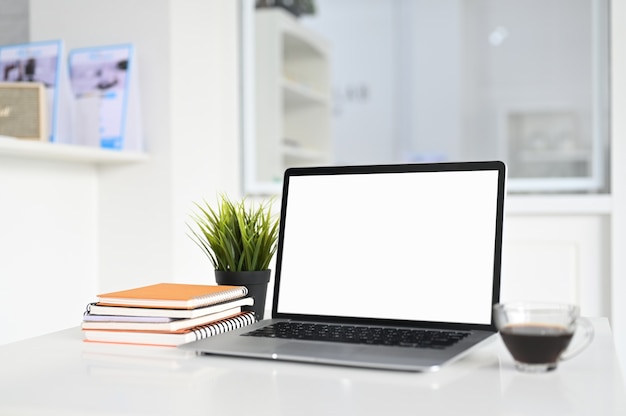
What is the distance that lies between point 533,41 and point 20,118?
14.2ft

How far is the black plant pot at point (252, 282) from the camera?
120 cm

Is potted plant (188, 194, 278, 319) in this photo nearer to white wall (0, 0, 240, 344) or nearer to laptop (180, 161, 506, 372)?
laptop (180, 161, 506, 372)

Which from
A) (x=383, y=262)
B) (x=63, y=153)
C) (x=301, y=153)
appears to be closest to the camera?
(x=383, y=262)

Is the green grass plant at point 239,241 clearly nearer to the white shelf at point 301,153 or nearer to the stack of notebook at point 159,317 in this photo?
the stack of notebook at point 159,317

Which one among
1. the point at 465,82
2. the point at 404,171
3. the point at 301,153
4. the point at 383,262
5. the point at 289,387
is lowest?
the point at 289,387

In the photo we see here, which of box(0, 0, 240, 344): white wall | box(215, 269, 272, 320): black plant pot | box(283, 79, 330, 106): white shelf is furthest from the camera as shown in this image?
box(283, 79, 330, 106): white shelf

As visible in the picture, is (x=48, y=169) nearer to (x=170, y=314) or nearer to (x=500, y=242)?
(x=170, y=314)

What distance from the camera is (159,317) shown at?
1016 millimetres

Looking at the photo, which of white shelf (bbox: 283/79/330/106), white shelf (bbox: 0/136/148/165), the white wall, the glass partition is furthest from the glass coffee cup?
the glass partition

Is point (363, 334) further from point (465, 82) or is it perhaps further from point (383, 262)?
point (465, 82)

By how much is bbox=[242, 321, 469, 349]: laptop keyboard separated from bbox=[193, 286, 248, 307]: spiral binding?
73mm

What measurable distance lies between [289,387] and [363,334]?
22 centimetres

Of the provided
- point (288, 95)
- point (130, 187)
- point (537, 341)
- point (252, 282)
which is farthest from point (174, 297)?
point (288, 95)

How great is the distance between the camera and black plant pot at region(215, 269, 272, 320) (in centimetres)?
120
